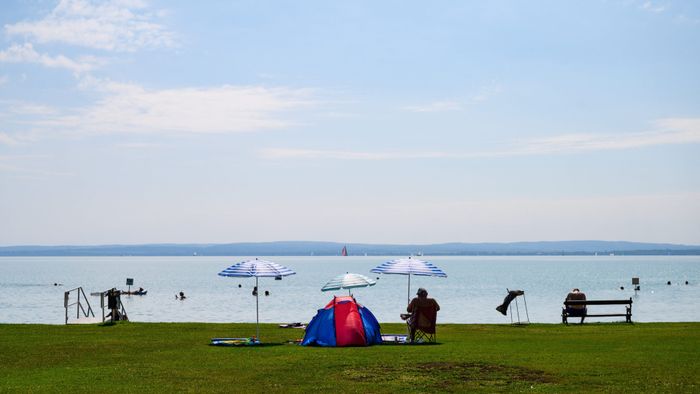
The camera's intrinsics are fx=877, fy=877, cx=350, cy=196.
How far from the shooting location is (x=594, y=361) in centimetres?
2100

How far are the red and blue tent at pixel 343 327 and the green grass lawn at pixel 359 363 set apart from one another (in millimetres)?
758

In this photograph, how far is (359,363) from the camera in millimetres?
20953

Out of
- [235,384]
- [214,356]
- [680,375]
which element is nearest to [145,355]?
[214,356]

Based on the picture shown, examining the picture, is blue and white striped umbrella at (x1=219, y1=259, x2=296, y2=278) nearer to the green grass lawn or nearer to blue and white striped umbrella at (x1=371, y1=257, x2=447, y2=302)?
the green grass lawn

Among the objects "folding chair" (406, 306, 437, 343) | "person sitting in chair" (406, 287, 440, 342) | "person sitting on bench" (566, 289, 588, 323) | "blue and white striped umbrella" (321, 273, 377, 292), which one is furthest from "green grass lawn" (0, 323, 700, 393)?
"person sitting on bench" (566, 289, 588, 323)

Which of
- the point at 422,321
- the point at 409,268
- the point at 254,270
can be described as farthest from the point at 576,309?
the point at 254,270

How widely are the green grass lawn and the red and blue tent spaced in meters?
0.76

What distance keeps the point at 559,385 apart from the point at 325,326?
33.3 ft

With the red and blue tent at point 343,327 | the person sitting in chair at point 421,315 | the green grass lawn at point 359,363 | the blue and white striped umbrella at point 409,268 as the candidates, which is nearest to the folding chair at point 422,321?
the person sitting in chair at point 421,315

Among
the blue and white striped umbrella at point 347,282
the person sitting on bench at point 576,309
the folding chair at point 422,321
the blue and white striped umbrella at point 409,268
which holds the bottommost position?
the person sitting on bench at point 576,309

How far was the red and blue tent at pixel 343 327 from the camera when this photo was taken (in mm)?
25766

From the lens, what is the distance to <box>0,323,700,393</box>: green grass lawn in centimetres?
1738

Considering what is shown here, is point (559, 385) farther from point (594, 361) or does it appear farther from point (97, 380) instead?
point (97, 380)

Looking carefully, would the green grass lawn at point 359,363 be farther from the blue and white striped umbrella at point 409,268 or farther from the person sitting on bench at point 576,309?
the person sitting on bench at point 576,309
